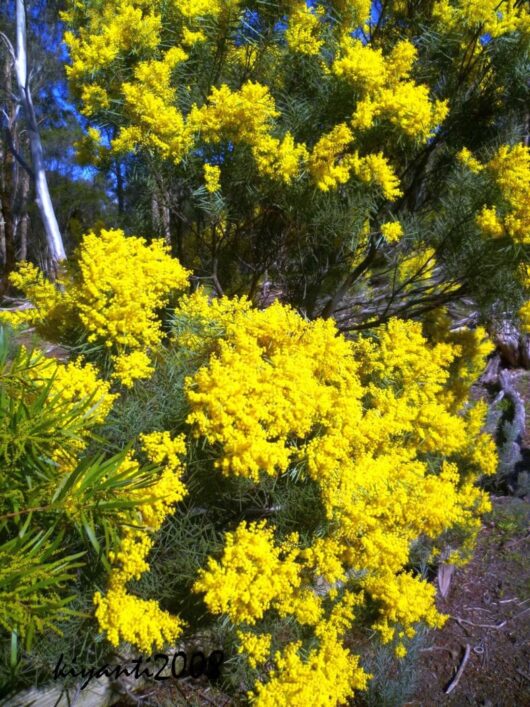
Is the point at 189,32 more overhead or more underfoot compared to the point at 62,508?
more overhead

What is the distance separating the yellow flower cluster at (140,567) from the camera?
1.65 meters

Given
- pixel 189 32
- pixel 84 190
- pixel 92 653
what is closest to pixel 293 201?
A: pixel 189 32

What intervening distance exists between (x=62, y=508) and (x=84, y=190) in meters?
17.9

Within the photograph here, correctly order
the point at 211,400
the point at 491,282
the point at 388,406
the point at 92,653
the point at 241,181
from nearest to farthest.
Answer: the point at 211,400, the point at 92,653, the point at 388,406, the point at 491,282, the point at 241,181

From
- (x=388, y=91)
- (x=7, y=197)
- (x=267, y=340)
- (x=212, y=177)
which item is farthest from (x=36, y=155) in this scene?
(x=267, y=340)

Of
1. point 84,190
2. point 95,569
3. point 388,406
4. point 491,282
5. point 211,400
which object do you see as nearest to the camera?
point 211,400

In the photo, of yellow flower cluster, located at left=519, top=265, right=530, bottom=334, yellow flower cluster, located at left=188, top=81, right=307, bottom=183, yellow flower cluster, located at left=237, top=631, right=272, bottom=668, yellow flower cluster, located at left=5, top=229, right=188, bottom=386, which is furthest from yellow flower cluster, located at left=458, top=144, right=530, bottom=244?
yellow flower cluster, located at left=237, top=631, right=272, bottom=668

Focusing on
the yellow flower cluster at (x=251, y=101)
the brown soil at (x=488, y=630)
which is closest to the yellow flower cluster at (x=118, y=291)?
the yellow flower cluster at (x=251, y=101)

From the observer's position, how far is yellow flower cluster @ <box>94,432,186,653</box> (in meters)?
1.65

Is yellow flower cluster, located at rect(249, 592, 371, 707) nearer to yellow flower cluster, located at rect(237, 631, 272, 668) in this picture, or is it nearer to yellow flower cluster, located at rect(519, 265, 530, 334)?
yellow flower cluster, located at rect(237, 631, 272, 668)

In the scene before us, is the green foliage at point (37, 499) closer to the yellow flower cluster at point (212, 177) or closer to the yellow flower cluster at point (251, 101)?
the yellow flower cluster at point (212, 177)

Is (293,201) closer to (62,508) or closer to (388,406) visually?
(388,406)

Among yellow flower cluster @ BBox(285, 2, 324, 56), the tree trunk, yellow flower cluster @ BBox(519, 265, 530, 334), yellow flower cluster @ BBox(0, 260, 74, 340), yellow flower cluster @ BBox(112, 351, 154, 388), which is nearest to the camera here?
yellow flower cluster @ BBox(112, 351, 154, 388)

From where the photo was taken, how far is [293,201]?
Answer: 2.73 meters
